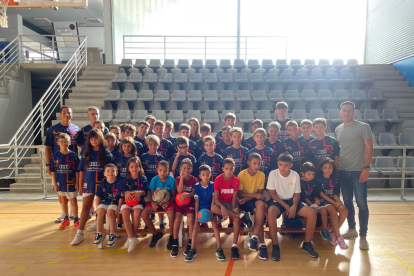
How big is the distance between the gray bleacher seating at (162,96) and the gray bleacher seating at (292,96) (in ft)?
10.8

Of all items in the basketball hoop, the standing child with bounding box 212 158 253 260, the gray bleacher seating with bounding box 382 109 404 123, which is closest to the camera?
the standing child with bounding box 212 158 253 260

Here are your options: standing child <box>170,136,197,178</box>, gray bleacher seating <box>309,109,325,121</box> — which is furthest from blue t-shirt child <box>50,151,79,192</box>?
gray bleacher seating <box>309,109,325,121</box>

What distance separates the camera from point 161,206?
9.66 feet

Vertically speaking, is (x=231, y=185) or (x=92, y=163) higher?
(x=92, y=163)

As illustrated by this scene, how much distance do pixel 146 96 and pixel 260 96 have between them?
317cm

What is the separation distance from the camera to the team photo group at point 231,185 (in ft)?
9.10

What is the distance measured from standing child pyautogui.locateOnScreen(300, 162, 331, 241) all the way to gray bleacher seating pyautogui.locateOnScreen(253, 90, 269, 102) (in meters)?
4.29

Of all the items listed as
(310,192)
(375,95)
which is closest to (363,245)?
(310,192)

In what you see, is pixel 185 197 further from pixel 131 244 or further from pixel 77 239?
pixel 77 239

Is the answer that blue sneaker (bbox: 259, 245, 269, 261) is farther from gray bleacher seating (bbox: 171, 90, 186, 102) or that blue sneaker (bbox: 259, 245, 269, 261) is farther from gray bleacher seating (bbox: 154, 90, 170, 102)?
gray bleacher seating (bbox: 154, 90, 170, 102)

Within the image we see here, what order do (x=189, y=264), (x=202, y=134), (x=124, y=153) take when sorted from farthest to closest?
(x=202, y=134) < (x=124, y=153) < (x=189, y=264)

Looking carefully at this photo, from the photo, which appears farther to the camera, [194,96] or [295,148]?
[194,96]

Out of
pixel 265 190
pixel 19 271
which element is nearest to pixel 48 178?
pixel 19 271

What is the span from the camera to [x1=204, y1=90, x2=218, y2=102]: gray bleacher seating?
717cm
